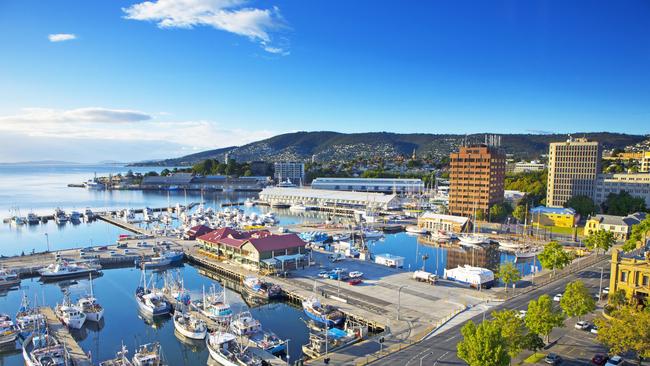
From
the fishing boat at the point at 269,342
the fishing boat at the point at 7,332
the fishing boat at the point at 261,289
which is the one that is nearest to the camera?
the fishing boat at the point at 269,342

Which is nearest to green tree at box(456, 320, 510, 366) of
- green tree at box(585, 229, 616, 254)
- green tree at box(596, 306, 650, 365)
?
green tree at box(596, 306, 650, 365)

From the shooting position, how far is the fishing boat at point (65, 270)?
50.1 metres

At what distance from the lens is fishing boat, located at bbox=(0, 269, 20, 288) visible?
46969 mm

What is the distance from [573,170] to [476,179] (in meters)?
25.1

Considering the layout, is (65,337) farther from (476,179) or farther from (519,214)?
(476,179)

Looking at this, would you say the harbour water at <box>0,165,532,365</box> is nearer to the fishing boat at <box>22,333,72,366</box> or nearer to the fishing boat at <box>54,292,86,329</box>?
the fishing boat at <box>54,292,86,329</box>

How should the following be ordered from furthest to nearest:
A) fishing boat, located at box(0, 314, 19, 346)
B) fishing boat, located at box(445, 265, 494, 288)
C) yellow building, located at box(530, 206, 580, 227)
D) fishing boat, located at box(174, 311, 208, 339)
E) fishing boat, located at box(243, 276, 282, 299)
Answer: yellow building, located at box(530, 206, 580, 227) < fishing boat, located at box(445, 265, 494, 288) < fishing boat, located at box(243, 276, 282, 299) < fishing boat, located at box(174, 311, 208, 339) < fishing boat, located at box(0, 314, 19, 346)

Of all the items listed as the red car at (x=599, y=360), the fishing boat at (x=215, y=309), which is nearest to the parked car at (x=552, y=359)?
the red car at (x=599, y=360)

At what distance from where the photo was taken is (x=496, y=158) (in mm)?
89125

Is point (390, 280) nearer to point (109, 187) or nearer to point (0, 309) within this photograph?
point (0, 309)

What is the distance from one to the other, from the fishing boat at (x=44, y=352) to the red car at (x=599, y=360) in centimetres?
3236

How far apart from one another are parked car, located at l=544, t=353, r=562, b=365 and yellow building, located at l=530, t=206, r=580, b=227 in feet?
191

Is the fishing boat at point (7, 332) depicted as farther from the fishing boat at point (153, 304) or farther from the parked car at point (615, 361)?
the parked car at point (615, 361)

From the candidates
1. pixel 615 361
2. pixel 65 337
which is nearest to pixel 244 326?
pixel 65 337
